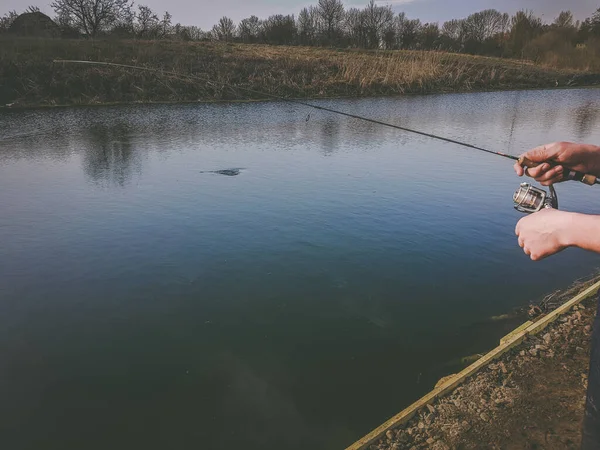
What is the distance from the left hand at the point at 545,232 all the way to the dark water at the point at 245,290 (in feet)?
7.48

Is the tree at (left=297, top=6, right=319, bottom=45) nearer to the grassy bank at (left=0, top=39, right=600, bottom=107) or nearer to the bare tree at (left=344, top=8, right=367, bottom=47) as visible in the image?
the bare tree at (left=344, top=8, right=367, bottom=47)

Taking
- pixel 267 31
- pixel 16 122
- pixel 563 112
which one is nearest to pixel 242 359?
pixel 16 122

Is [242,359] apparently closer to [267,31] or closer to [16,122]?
[16,122]

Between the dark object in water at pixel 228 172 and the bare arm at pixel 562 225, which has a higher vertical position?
the bare arm at pixel 562 225

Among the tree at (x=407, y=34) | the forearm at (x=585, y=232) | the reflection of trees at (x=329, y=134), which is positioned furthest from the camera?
the tree at (x=407, y=34)

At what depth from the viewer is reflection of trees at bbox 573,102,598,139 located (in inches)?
634

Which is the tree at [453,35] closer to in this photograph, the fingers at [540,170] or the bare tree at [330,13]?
the bare tree at [330,13]

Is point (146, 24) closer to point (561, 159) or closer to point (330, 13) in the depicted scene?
point (330, 13)

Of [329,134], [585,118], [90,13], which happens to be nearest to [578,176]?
[329,134]

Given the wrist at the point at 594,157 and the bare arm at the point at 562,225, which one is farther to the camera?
the wrist at the point at 594,157

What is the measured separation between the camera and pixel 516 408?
3.20 m

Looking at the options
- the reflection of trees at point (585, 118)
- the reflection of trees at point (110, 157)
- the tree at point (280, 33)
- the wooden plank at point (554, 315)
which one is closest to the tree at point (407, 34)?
the tree at point (280, 33)

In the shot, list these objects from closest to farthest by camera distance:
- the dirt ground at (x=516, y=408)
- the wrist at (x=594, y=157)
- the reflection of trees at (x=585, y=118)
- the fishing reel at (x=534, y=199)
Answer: the wrist at (x=594, y=157), the dirt ground at (x=516, y=408), the fishing reel at (x=534, y=199), the reflection of trees at (x=585, y=118)

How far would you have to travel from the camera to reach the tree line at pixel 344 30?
1725 inches
